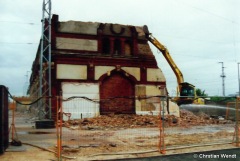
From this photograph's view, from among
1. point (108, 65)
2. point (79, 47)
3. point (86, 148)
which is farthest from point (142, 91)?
point (86, 148)

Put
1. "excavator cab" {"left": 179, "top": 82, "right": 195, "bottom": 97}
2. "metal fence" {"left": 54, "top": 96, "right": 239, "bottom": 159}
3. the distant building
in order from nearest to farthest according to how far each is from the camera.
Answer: "metal fence" {"left": 54, "top": 96, "right": 239, "bottom": 159} < the distant building < "excavator cab" {"left": 179, "top": 82, "right": 195, "bottom": 97}

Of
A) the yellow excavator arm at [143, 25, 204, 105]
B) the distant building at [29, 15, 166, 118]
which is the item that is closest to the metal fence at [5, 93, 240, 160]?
the distant building at [29, 15, 166, 118]

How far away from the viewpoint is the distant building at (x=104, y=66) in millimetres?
26892

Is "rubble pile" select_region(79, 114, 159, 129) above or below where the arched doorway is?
below

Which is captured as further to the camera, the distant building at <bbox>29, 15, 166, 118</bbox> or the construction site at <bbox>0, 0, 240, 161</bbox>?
the distant building at <bbox>29, 15, 166, 118</bbox>

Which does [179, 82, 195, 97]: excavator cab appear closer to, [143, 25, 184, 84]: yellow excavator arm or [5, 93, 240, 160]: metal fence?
[143, 25, 184, 84]: yellow excavator arm

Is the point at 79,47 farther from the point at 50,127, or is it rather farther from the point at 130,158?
the point at 130,158

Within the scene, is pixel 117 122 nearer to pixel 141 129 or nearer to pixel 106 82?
pixel 141 129

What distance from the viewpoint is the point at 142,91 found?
3017cm

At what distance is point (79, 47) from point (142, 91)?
7.57 metres

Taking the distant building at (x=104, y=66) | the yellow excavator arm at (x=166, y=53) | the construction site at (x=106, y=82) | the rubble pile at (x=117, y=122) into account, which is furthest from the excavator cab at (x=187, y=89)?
the rubble pile at (x=117, y=122)

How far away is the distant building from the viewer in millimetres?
26892

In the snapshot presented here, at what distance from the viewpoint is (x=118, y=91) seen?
29.2 metres

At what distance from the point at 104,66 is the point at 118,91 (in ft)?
9.11
